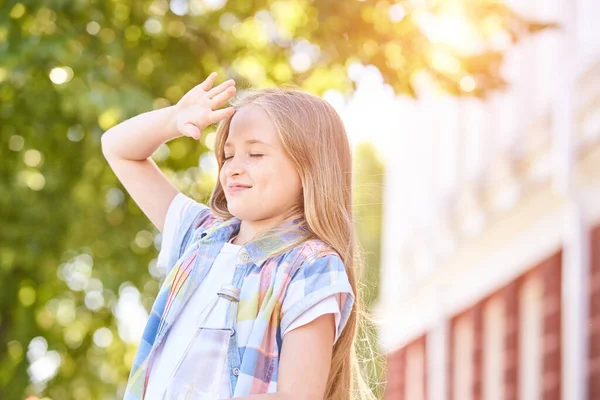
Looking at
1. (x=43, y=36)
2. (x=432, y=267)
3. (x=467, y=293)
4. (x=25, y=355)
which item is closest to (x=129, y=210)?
(x=25, y=355)

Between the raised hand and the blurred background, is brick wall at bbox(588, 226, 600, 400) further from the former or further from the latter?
the raised hand

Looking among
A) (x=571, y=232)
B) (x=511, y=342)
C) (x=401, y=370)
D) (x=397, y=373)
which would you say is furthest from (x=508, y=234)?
(x=397, y=373)

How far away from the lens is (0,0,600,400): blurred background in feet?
19.2

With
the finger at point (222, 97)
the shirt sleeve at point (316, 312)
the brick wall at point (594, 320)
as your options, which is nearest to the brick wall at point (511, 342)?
the brick wall at point (594, 320)

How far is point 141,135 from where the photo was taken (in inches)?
127

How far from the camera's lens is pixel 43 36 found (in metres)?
6.06

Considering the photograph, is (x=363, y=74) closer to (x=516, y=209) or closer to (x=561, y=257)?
(x=561, y=257)

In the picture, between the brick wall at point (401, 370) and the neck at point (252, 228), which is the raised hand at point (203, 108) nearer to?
the neck at point (252, 228)

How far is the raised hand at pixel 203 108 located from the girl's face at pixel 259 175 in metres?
0.08

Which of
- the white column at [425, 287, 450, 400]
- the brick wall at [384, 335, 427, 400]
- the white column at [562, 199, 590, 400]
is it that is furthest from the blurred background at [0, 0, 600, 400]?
the brick wall at [384, 335, 427, 400]

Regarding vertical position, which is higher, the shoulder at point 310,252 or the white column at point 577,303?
the white column at point 577,303

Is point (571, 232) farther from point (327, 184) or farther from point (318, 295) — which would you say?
point (318, 295)

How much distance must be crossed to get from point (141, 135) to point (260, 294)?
0.67 m

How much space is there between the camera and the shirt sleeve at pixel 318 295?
8.83 feet
